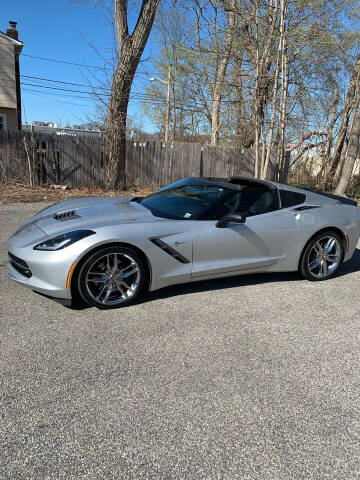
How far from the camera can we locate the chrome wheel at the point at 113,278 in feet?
10.9

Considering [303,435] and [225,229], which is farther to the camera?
[225,229]

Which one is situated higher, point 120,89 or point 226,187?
point 120,89

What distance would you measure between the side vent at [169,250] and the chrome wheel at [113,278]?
0.29 meters

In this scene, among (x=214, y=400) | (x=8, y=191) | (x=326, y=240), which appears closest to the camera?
(x=214, y=400)

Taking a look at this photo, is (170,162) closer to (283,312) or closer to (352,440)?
(283,312)

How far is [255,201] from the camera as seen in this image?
13.7 feet

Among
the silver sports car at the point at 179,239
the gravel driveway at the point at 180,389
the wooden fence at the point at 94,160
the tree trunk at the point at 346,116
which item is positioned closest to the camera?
the gravel driveway at the point at 180,389

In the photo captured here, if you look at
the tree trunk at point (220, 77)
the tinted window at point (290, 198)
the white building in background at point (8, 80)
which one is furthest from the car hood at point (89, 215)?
the white building in background at point (8, 80)

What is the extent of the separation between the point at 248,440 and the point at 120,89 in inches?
436

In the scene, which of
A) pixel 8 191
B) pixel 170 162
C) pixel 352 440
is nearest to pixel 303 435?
pixel 352 440

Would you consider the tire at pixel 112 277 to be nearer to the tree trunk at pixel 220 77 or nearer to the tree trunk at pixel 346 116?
the tree trunk at pixel 220 77

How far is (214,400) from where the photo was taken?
7.43 feet

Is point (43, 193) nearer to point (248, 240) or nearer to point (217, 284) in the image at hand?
point (217, 284)

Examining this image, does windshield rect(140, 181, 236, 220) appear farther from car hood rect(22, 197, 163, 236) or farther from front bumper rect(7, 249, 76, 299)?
front bumper rect(7, 249, 76, 299)
